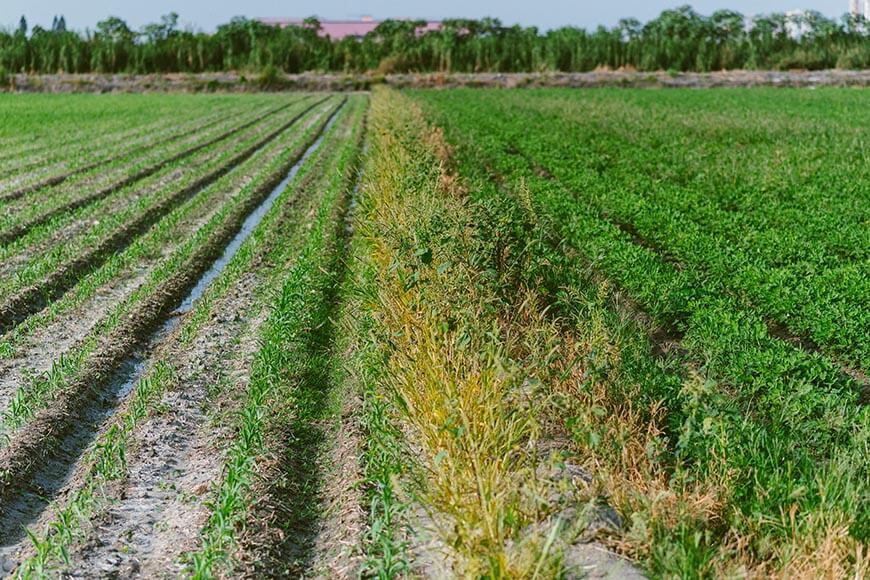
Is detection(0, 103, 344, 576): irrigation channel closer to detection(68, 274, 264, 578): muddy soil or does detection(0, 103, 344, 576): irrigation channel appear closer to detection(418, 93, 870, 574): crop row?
detection(68, 274, 264, 578): muddy soil

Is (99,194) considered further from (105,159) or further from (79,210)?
(105,159)

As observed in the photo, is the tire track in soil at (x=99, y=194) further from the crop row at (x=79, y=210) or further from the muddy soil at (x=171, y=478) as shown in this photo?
the muddy soil at (x=171, y=478)

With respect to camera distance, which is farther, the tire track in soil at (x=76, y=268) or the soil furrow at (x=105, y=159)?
the soil furrow at (x=105, y=159)

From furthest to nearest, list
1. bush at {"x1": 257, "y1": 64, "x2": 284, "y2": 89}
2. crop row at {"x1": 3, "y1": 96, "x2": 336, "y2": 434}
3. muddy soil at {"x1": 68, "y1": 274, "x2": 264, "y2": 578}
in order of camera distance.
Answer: bush at {"x1": 257, "y1": 64, "x2": 284, "y2": 89} < crop row at {"x1": 3, "y1": 96, "x2": 336, "y2": 434} < muddy soil at {"x1": 68, "y1": 274, "x2": 264, "y2": 578}

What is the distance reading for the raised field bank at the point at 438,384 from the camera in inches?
174

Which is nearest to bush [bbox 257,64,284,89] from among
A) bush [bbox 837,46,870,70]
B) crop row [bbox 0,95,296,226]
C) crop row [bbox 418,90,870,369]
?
crop row [bbox 0,95,296,226]

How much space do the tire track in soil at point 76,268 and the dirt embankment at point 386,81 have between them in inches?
1885

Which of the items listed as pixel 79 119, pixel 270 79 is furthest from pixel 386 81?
pixel 79 119

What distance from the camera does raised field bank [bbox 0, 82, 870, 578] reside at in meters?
4.42

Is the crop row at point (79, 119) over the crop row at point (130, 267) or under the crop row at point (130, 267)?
over

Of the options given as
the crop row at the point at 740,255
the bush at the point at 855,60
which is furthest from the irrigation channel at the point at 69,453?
the bush at the point at 855,60

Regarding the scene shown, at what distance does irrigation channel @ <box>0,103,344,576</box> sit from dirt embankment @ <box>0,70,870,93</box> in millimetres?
54634

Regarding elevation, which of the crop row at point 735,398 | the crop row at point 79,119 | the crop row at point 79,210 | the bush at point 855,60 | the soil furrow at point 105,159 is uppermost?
the bush at point 855,60

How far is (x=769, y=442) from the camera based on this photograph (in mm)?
5168
